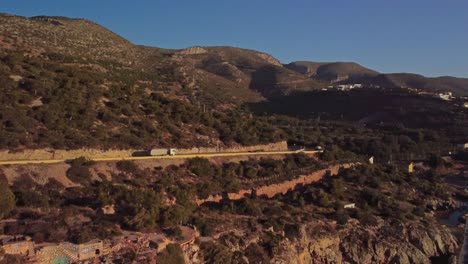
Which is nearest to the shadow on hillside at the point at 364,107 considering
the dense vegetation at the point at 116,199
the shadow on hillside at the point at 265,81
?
the shadow on hillside at the point at 265,81

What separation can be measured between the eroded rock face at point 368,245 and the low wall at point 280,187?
18.6 feet

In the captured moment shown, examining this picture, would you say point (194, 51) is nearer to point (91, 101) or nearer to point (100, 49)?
point (100, 49)

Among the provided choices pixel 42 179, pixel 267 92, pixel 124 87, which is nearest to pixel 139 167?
pixel 42 179

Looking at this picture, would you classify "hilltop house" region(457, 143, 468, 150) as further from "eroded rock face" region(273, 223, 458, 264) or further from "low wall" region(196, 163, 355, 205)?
"eroded rock face" region(273, 223, 458, 264)

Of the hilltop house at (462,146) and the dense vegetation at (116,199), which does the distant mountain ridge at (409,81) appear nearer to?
the hilltop house at (462,146)

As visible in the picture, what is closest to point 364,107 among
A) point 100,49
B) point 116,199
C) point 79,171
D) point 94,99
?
point 100,49

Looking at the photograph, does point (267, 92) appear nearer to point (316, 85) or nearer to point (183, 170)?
point (316, 85)

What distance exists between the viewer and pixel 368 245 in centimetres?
2905

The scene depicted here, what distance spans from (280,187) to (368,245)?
8.31 meters

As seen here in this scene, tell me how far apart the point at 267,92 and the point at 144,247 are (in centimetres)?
9985

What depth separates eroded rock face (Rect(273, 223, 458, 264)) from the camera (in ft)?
88.0

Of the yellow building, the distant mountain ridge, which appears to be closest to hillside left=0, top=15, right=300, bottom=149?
the yellow building

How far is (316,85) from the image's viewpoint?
128000 millimetres

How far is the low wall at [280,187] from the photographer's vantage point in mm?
30573
